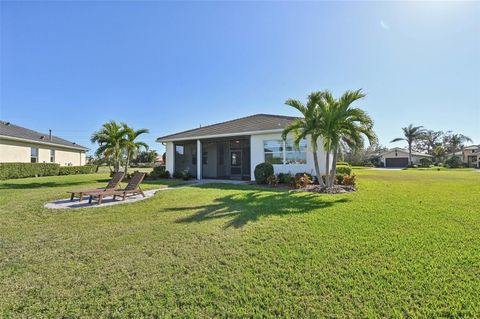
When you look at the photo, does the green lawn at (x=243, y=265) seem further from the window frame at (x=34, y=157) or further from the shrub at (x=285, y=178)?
the window frame at (x=34, y=157)

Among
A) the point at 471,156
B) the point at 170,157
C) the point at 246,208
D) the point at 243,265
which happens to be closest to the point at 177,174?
the point at 170,157

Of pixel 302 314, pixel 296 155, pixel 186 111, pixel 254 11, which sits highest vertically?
pixel 254 11

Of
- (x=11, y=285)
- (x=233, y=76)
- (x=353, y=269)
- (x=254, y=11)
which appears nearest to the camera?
(x=11, y=285)

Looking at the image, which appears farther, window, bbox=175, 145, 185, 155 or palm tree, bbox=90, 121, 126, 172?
window, bbox=175, 145, 185, 155

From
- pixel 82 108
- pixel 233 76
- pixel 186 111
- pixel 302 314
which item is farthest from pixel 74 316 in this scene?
pixel 82 108

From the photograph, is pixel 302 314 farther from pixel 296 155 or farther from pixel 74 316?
pixel 296 155

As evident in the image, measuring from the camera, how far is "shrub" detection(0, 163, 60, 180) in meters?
20.2

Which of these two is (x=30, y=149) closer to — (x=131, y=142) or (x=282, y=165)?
(x=131, y=142)

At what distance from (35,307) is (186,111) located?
25473mm

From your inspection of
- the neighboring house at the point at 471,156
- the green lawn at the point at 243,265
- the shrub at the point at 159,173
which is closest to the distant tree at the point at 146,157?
the shrub at the point at 159,173

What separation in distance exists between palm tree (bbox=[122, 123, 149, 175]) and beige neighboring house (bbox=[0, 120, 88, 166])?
12.9m

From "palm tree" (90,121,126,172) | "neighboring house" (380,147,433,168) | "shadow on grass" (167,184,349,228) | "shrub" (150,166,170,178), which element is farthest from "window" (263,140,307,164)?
"neighboring house" (380,147,433,168)

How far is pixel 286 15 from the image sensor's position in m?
12.0

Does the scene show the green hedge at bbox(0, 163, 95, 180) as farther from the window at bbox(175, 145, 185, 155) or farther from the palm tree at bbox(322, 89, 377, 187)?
the palm tree at bbox(322, 89, 377, 187)
